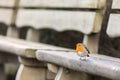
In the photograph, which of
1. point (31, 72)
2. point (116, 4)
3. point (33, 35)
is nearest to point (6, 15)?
point (33, 35)

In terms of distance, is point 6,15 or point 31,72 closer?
point 31,72

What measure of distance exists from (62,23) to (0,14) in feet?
3.80

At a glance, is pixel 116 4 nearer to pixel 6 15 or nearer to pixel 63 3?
pixel 63 3

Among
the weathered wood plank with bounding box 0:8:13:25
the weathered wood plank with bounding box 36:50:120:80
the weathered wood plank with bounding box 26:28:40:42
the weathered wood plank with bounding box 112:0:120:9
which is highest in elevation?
the weathered wood plank with bounding box 112:0:120:9

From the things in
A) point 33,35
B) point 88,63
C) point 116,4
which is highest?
point 116,4

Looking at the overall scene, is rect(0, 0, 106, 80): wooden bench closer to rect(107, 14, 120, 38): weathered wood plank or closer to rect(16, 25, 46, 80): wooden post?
rect(16, 25, 46, 80): wooden post

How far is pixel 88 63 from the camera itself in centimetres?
166

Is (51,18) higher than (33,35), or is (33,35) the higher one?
(51,18)

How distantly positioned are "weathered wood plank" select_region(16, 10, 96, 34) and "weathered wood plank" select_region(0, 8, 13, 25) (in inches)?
5.8

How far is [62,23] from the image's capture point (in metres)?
2.91

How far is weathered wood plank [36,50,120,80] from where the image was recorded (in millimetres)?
1519

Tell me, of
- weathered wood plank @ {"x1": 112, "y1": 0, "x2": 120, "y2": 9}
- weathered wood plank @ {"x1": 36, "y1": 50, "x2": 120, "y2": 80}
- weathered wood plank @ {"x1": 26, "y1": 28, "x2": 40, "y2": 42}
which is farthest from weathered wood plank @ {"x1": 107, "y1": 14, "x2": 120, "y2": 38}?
weathered wood plank @ {"x1": 26, "y1": 28, "x2": 40, "y2": 42}

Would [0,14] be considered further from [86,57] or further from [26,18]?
[86,57]

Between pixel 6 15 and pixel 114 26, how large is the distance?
1687 mm
